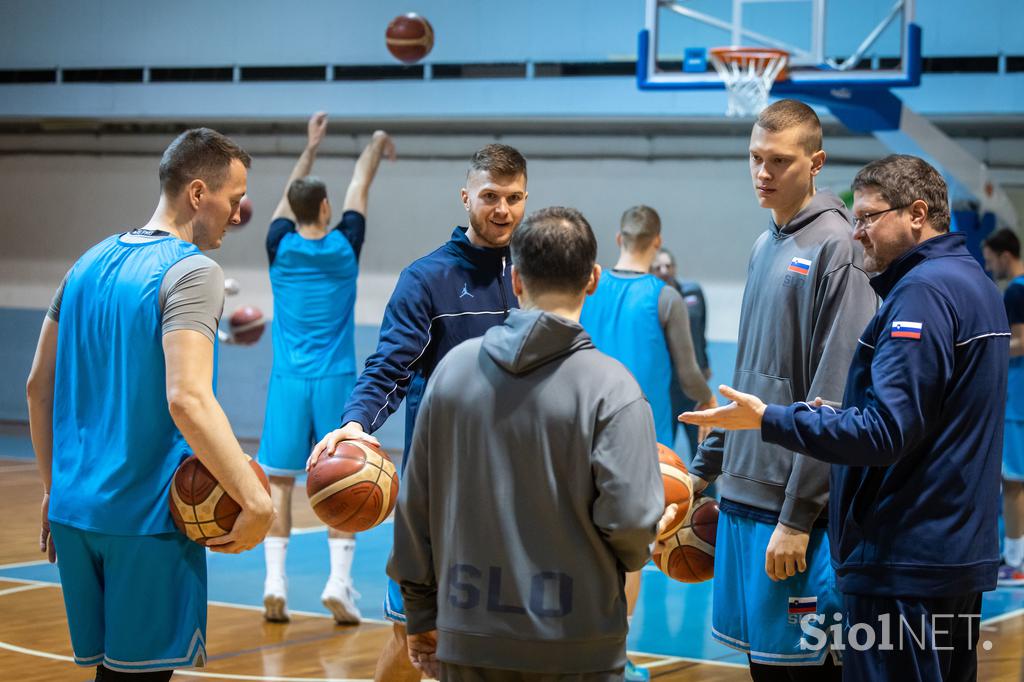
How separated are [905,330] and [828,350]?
0.46 metres

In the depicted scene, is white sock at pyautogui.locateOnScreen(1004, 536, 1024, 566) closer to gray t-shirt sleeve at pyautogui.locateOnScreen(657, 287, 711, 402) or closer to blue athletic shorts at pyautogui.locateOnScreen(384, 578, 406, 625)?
gray t-shirt sleeve at pyautogui.locateOnScreen(657, 287, 711, 402)

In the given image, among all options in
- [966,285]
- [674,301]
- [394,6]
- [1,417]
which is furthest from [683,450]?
[966,285]

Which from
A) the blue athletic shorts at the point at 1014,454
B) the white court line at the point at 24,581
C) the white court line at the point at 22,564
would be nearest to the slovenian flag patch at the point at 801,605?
the blue athletic shorts at the point at 1014,454

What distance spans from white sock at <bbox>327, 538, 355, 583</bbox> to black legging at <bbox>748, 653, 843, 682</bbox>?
11.0 ft

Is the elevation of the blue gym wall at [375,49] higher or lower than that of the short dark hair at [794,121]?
higher

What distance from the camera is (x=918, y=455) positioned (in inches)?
125

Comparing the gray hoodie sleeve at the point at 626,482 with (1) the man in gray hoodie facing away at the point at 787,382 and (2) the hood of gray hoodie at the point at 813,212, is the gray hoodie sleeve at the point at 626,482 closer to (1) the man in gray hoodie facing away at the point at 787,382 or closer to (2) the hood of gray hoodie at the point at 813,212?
(1) the man in gray hoodie facing away at the point at 787,382

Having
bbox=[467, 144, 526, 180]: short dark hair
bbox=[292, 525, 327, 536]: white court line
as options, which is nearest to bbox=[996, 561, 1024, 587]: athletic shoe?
bbox=[292, 525, 327, 536]: white court line

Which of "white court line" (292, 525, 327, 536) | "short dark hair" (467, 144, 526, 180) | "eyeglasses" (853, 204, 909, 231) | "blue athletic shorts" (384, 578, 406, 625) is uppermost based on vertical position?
"short dark hair" (467, 144, 526, 180)

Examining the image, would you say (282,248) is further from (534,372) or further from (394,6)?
(394,6)

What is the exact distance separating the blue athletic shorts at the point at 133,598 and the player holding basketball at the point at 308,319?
3.39 m

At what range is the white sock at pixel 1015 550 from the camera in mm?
8172

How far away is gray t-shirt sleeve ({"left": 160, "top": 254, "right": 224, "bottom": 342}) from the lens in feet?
11.3

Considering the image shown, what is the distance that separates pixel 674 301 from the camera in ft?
22.0
